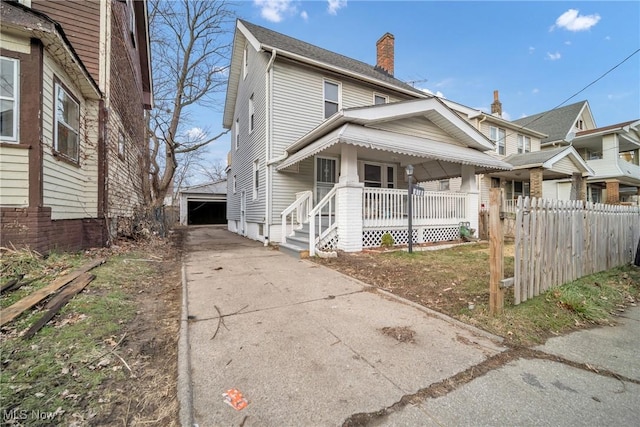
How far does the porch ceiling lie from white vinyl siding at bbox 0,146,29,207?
19.3ft

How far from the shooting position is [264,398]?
197cm

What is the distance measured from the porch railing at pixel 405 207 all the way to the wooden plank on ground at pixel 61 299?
6324 millimetres

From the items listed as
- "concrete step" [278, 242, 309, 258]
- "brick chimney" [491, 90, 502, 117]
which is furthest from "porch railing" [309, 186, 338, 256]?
"brick chimney" [491, 90, 502, 117]

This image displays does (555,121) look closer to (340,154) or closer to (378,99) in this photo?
(378,99)

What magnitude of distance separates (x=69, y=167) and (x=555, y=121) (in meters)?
28.8

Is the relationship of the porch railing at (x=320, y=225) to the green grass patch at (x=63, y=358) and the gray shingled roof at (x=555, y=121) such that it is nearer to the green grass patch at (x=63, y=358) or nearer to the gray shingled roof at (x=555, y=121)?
the green grass patch at (x=63, y=358)

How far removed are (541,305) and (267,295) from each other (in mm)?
3874

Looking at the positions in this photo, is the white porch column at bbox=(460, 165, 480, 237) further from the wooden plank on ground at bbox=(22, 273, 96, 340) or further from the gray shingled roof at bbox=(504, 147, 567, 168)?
the wooden plank on ground at bbox=(22, 273, 96, 340)

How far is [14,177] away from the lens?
4797 millimetres

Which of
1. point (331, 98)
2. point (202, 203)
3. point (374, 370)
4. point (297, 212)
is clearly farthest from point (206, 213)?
point (374, 370)

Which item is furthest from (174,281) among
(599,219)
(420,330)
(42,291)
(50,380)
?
(599,219)

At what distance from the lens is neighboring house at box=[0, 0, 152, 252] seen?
4.80 meters

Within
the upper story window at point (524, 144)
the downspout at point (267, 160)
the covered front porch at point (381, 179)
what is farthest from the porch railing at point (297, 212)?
the upper story window at point (524, 144)

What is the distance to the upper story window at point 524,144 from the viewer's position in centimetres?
1803
